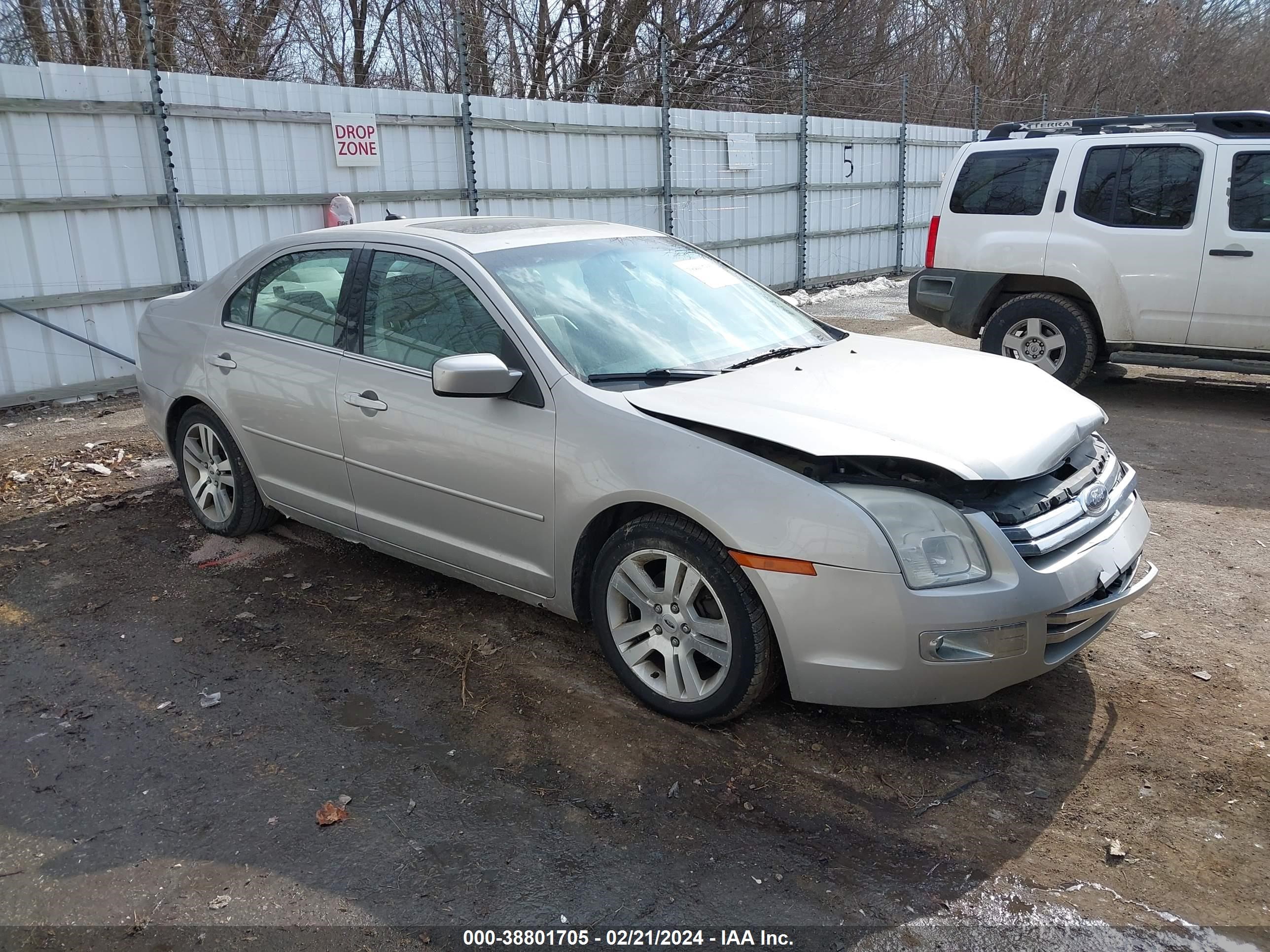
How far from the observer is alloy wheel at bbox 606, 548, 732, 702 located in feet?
10.9

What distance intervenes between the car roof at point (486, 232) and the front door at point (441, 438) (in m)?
0.12

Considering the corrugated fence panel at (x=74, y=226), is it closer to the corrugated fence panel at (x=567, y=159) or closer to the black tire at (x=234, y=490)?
the corrugated fence panel at (x=567, y=159)

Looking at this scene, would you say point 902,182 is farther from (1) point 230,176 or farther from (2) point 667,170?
(1) point 230,176

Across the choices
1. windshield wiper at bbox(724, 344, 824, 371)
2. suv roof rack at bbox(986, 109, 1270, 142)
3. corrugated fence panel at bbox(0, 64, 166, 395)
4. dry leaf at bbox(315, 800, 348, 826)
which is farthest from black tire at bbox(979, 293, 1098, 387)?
corrugated fence panel at bbox(0, 64, 166, 395)

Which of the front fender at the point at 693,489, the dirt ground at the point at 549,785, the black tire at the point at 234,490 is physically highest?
the front fender at the point at 693,489

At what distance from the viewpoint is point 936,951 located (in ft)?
8.13

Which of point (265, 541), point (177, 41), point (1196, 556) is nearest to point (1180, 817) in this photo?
point (1196, 556)

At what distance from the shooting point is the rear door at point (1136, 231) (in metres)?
7.47

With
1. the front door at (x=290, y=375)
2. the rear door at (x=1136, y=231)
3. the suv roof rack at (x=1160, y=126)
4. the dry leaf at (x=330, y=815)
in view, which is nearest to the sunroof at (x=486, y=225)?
the front door at (x=290, y=375)

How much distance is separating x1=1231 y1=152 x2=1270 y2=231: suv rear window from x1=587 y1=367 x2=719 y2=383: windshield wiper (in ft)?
18.0

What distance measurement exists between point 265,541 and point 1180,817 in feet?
14.0

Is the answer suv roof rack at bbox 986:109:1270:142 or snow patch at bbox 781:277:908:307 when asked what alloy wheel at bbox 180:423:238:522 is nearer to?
suv roof rack at bbox 986:109:1270:142

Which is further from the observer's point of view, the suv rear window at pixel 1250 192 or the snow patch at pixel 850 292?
the snow patch at pixel 850 292

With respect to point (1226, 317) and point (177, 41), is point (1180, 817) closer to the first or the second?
point (1226, 317)
